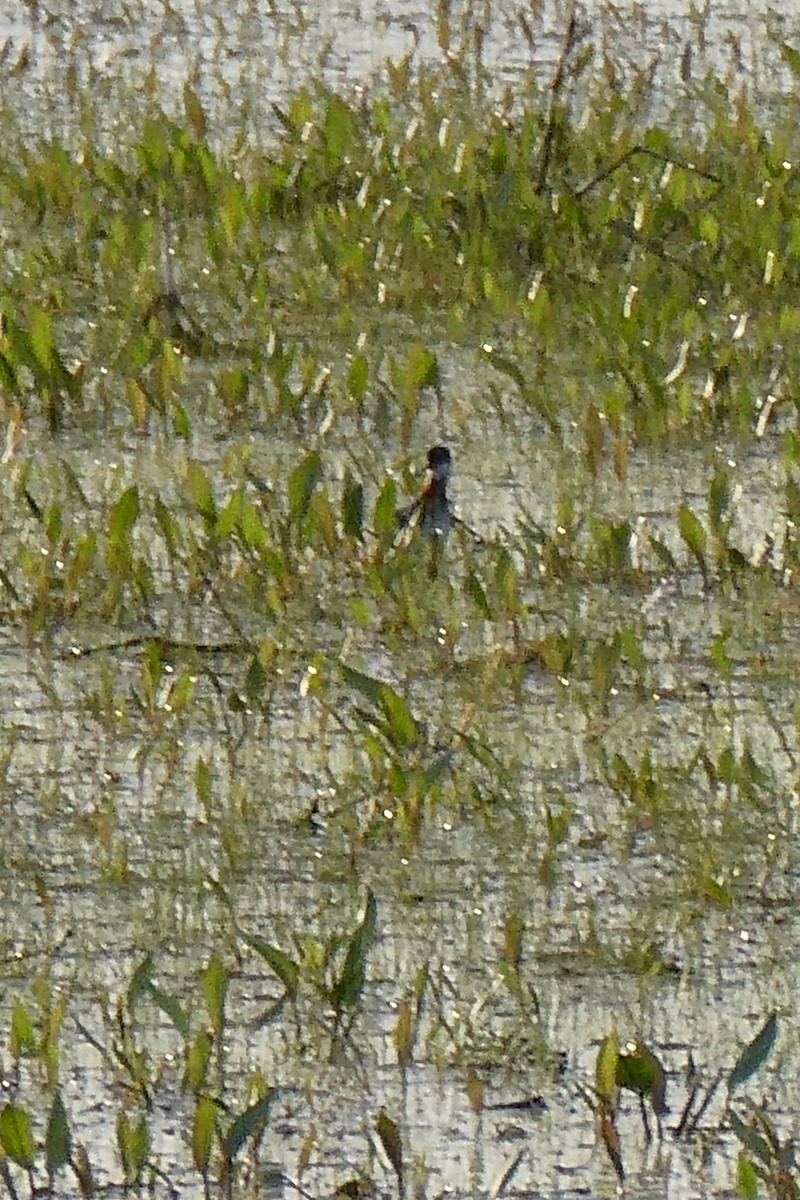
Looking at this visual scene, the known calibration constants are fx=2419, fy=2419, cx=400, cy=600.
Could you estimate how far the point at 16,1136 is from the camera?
2322 millimetres

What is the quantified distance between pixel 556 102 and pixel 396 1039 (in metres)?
3.32

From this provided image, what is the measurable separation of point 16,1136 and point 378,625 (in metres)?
1.30

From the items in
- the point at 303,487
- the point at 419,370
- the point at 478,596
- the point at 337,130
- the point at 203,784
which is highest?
the point at 337,130

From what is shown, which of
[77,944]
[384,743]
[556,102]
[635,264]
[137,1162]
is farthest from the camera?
[556,102]

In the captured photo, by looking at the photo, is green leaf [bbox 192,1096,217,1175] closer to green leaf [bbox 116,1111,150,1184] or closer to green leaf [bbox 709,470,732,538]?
green leaf [bbox 116,1111,150,1184]

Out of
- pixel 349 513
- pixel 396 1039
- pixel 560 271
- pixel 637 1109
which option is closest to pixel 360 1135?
pixel 396 1039

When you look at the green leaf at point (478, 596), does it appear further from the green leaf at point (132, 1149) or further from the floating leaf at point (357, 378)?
the green leaf at point (132, 1149)

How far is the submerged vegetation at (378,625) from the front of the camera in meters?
2.54

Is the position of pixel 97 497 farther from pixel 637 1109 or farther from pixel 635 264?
pixel 637 1109

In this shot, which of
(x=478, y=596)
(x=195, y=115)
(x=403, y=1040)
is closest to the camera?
(x=403, y=1040)

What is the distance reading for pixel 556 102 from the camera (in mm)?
5426

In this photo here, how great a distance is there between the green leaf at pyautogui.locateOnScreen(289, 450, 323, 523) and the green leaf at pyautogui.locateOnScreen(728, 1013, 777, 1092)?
1461mm

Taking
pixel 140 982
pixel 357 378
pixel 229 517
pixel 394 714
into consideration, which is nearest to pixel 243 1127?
pixel 140 982

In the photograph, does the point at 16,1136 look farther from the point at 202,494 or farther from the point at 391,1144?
the point at 202,494
